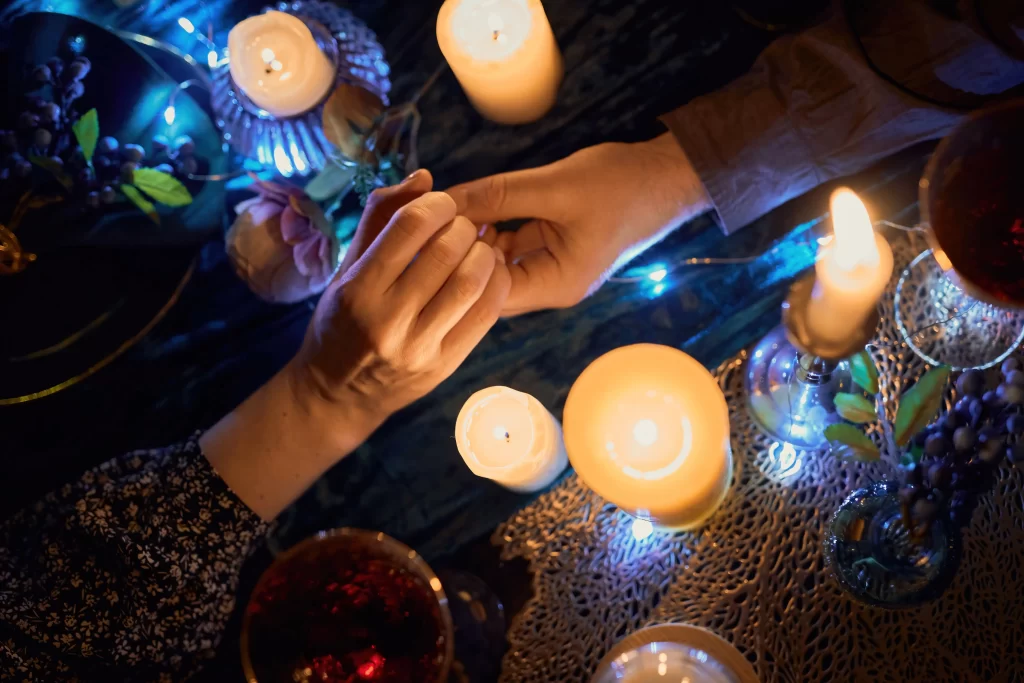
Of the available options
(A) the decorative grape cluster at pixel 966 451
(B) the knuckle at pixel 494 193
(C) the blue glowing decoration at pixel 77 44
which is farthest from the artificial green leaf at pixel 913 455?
(C) the blue glowing decoration at pixel 77 44

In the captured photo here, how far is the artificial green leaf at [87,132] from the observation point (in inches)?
27.2

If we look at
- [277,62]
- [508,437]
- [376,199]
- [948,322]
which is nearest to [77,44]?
[277,62]

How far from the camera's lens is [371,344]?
0.64 metres

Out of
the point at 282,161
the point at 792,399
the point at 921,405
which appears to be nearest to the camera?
the point at 921,405

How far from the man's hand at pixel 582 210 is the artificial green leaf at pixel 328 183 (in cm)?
18

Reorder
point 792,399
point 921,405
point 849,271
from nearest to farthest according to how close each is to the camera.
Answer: point 849,271
point 921,405
point 792,399

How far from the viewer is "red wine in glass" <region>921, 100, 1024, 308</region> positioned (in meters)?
0.55

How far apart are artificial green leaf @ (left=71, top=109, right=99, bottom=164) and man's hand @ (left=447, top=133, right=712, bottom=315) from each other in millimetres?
374

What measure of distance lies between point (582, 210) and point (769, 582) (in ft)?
1.37

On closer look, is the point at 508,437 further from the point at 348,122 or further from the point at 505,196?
the point at 348,122

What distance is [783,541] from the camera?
2.08ft

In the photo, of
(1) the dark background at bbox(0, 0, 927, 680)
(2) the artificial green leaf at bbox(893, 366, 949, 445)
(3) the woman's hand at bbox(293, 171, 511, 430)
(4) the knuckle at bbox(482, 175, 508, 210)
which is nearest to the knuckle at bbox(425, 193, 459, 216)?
(3) the woman's hand at bbox(293, 171, 511, 430)

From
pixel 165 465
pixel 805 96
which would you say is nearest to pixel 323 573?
pixel 165 465

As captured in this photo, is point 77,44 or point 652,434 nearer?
point 652,434
